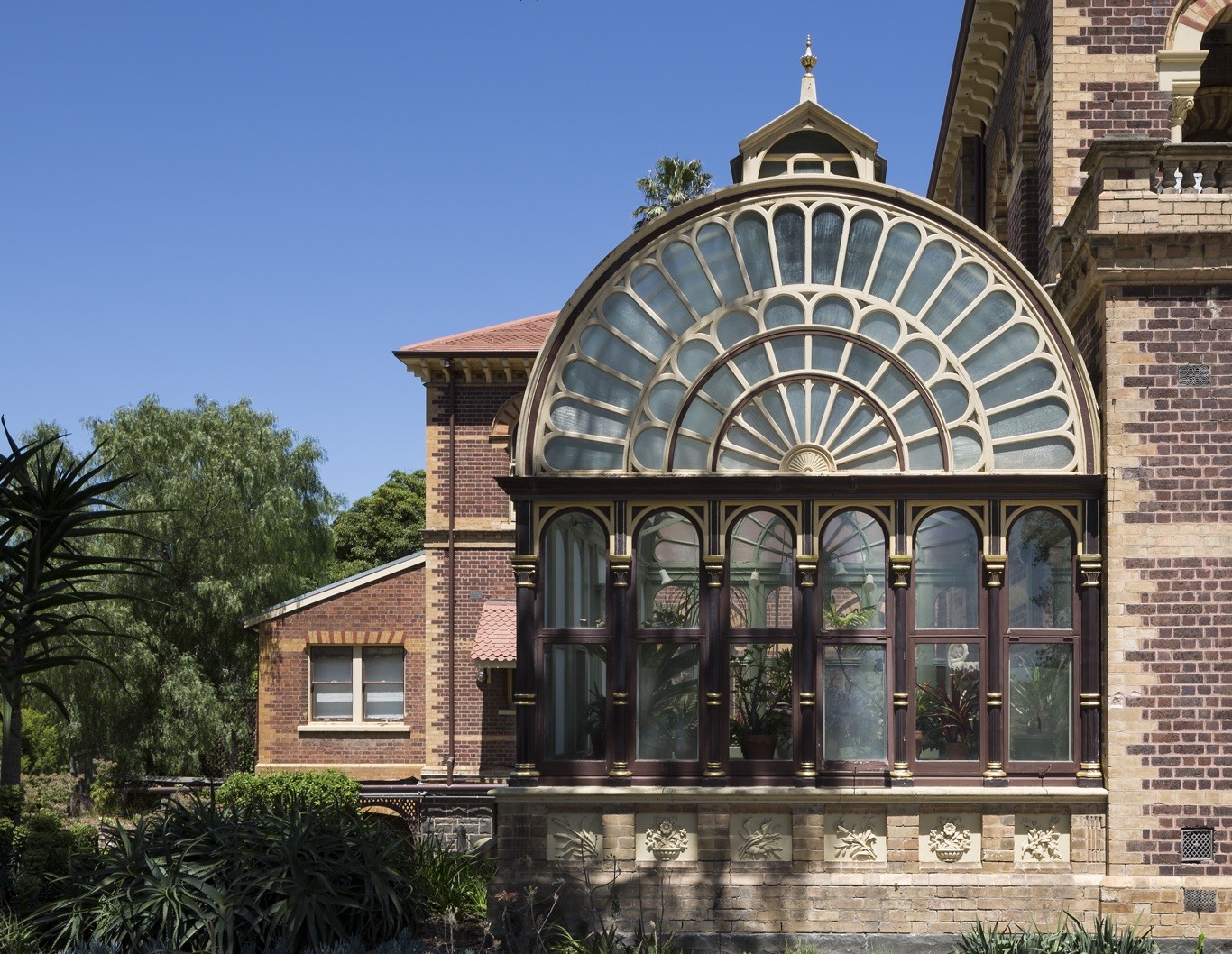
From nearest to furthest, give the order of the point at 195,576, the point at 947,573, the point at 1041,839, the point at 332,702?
the point at 1041,839 < the point at 947,573 < the point at 332,702 < the point at 195,576

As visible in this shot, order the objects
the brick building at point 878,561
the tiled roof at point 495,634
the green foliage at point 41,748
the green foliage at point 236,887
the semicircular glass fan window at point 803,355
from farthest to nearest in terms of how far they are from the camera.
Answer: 1. the green foliage at point 41,748
2. the tiled roof at point 495,634
3. the semicircular glass fan window at point 803,355
4. the brick building at point 878,561
5. the green foliage at point 236,887

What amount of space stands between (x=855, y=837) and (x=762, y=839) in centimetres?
88

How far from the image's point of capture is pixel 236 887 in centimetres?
1077

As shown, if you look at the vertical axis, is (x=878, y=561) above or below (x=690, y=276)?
below

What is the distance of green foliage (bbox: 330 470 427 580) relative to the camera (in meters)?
50.8

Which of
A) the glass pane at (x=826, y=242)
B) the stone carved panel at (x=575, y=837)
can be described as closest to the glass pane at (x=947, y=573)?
the glass pane at (x=826, y=242)

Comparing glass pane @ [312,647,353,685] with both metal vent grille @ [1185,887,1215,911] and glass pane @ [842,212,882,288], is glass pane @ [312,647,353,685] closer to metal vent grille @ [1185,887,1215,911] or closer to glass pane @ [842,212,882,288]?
glass pane @ [842,212,882,288]

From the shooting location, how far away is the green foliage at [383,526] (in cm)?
5075

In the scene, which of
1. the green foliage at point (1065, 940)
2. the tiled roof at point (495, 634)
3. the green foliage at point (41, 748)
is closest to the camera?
the green foliage at point (1065, 940)

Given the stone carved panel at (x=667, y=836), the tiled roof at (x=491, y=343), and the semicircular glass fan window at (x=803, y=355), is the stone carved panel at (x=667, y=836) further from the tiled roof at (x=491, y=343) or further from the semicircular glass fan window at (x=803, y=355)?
the tiled roof at (x=491, y=343)

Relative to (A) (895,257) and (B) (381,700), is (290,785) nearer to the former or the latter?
(B) (381,700)

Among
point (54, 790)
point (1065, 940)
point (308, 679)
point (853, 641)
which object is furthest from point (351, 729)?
point (1065, 940)

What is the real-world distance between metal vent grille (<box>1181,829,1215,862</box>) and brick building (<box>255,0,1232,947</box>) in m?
0.02

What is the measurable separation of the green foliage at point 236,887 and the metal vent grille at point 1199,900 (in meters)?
6.94
